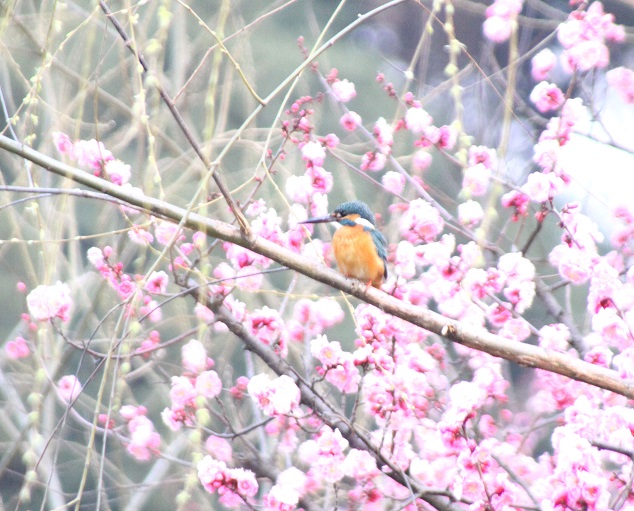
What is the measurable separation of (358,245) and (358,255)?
0.13ft

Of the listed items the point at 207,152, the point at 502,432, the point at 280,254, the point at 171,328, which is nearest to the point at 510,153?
the point at 502,432

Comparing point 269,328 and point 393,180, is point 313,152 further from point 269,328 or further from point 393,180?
point 269,328

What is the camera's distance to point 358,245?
2.91 m

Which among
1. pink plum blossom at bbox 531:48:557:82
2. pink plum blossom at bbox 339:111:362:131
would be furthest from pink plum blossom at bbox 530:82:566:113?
pink plum blossom at bbox 339:111:362:131

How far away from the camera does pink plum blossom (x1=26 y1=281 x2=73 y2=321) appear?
239 centimetres

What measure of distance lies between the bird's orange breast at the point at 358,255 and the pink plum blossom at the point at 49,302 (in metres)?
0.92

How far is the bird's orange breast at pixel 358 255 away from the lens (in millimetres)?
2891

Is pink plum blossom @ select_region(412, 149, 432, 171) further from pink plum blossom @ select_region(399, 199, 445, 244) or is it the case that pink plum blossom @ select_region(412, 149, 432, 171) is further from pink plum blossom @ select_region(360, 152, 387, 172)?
pink plum blossom @ select_region(399, 199, 445, 244)

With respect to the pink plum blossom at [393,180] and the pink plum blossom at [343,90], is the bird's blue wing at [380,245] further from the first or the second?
the pink plum blossom at [343,90]

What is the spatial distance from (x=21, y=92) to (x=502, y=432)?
5.10 meters

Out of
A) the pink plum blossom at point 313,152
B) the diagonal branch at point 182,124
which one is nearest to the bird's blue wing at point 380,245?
the pink plum blossom at point 313,152

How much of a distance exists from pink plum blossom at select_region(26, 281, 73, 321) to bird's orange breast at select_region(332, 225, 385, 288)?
92 centimetres

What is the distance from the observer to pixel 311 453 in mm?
2680

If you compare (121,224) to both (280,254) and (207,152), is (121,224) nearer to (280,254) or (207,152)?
(280,254)
